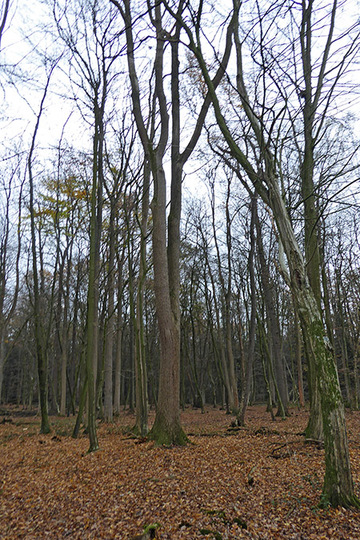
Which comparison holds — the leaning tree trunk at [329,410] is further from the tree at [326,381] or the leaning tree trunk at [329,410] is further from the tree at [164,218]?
the tree at [164,218]

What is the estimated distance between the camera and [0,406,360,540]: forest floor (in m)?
3.47

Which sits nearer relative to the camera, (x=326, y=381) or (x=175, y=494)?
(x=326, y=381)

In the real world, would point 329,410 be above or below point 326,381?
below

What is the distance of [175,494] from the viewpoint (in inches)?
172

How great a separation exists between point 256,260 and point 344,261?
4461mm

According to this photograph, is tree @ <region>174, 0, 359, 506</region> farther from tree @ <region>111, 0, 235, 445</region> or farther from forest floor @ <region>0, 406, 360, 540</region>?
tree @ <region>111, 0, 235, 445</region>

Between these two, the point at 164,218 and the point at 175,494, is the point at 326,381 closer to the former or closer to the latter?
the point at 175,494

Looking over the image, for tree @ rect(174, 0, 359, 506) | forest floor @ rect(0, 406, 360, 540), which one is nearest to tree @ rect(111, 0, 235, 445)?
Answer: forest floor @ rect(0, 406, 360, 540)

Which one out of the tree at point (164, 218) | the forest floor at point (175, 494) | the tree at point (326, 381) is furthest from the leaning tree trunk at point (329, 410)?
the tree at point (164, 218)

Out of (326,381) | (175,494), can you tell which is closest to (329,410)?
(326,381)

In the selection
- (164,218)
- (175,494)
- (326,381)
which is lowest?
(175,494)

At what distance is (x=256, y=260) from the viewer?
17500 millimetres

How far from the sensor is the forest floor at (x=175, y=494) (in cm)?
347

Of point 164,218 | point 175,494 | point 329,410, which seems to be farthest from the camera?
point 164,218
